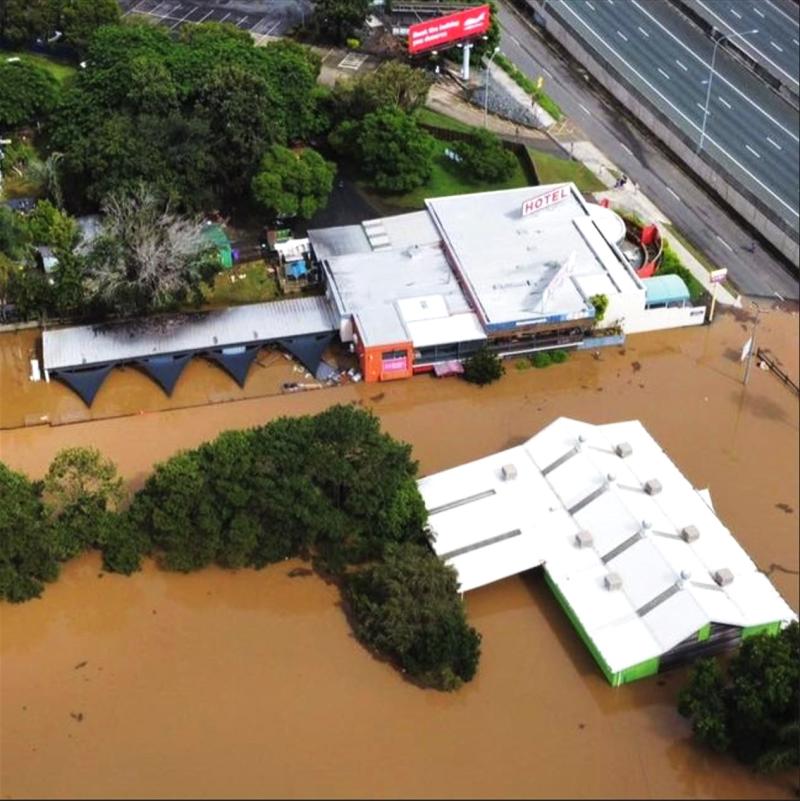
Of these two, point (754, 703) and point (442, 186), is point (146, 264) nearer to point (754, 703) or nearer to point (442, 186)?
point (442, 186)

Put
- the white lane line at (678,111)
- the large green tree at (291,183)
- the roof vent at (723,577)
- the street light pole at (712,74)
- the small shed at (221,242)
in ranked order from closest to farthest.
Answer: the roof vent at (723,577), the small shed at (221,242), the large green tree at (291,183), the white lane line at (678,111), the street light pole at (712,74)

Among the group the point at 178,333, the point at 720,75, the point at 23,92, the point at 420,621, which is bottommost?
the point at 178,333

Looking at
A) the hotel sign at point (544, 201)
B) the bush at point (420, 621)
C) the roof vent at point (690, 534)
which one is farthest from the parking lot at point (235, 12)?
the roof vent at point (690, 534)

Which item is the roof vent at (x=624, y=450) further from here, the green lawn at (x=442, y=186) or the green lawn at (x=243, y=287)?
the green lawn at (x=442, y=186)

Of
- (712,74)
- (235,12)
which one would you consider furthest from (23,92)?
(712,74)

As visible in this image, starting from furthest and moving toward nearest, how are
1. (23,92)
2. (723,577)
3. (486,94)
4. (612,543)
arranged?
(486,94)
(23,92)
(612,543)
(723,577)

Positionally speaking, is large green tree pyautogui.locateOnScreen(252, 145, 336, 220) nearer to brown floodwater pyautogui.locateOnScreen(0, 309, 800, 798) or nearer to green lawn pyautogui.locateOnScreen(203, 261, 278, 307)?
green lawn pyautogui.locateOnScreen(203, 261, 278, 307)

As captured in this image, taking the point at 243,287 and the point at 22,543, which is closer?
the point at 22,543
